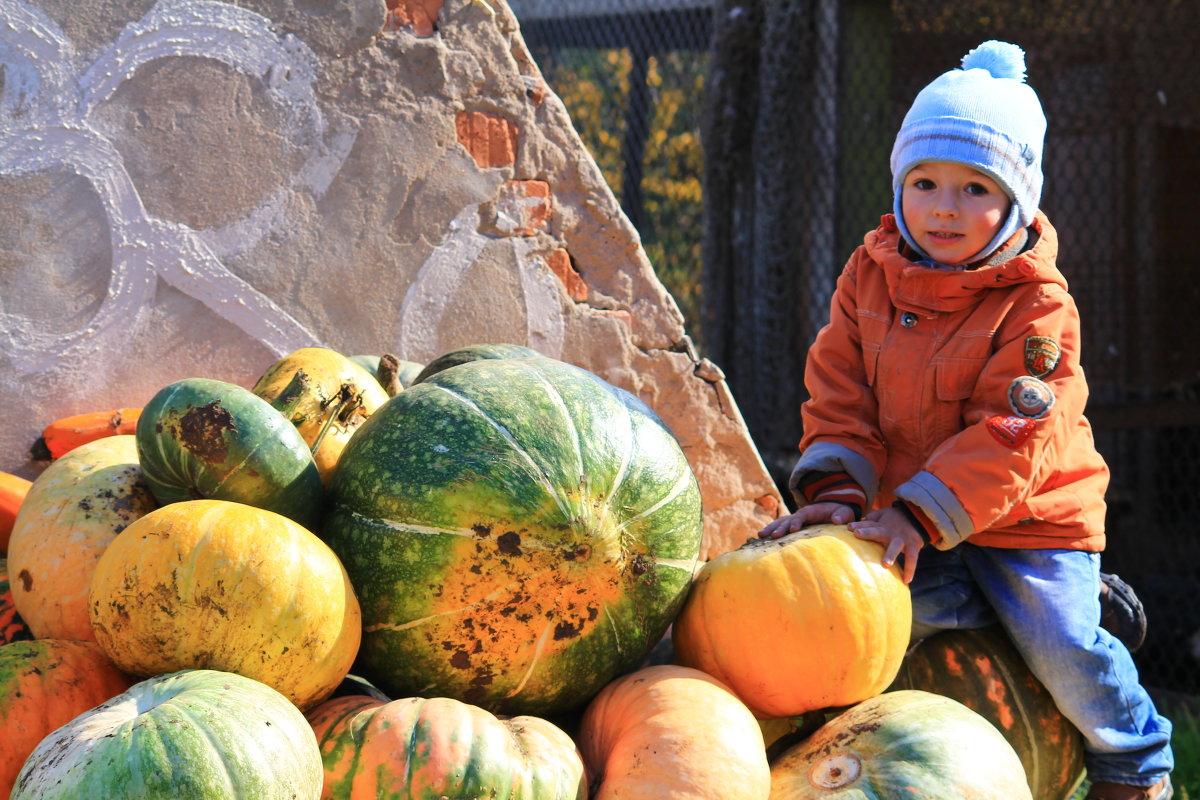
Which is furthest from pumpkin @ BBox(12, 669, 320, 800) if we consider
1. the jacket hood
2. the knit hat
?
the knit hat

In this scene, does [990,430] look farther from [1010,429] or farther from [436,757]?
[436,757]

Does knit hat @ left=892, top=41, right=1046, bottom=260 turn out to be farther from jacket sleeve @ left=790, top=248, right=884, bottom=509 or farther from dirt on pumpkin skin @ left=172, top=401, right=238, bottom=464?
dirt on pumpkin skin @ left=172, top=401, right=238, bottom=464

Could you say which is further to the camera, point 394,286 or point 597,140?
point 597,140

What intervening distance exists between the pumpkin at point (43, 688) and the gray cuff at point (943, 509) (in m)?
1.68

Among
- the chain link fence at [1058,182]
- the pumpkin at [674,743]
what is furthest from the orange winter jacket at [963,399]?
the chain link fence at [1058,182]

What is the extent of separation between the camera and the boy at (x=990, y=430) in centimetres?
251

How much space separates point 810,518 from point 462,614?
887 millimetres

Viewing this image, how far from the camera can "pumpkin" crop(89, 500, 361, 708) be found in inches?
77.2

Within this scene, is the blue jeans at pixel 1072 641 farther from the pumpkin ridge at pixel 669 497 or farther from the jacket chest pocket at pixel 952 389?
the pumpkin ridge at pixel 669 497

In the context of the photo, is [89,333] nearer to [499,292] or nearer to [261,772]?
[499,292]

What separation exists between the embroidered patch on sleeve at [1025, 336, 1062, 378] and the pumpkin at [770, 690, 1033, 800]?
2.55 feet

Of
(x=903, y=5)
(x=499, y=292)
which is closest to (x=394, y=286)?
(x=499, y=292)

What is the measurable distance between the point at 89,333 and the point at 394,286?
0.85m

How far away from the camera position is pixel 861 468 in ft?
9.02
